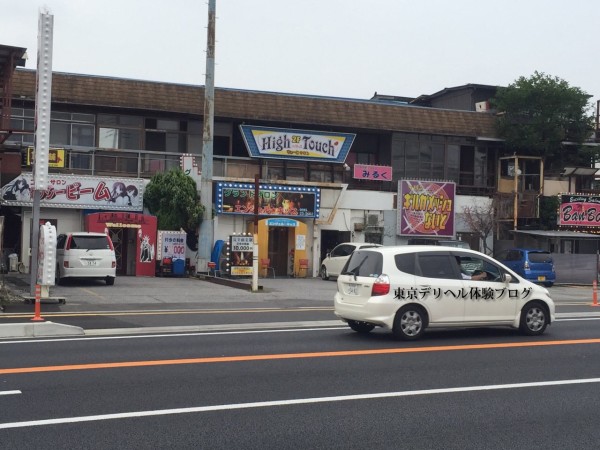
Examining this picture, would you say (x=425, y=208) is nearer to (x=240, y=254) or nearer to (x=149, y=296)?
(x=240, y=254)

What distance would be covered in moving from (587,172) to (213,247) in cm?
2105

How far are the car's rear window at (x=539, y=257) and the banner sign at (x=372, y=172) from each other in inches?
326

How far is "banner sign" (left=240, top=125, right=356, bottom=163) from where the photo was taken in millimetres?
35500

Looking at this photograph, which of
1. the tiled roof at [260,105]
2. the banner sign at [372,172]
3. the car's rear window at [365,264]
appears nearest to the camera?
the car's rear window at [365,264]

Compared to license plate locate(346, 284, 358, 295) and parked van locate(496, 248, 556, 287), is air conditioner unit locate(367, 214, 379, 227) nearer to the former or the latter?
parked van locate(496, 248, 556, 287)

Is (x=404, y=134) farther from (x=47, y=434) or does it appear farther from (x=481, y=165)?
(x=47, y=434)

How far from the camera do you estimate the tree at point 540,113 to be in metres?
40.9

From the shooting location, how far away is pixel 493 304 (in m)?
14.5

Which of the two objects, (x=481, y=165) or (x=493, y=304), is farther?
(x=481, y=165)

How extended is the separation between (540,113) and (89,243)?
25143mm

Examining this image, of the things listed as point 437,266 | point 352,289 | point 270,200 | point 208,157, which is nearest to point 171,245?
point 208,157

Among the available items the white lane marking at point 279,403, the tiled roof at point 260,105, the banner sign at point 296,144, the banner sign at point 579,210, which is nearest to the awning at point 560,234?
the banner sign at point 579,210

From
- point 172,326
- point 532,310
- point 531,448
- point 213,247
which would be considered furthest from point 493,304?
point 213,247

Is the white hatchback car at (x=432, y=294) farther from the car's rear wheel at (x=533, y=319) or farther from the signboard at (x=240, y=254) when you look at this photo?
the signboard at (x=240, y=254)
